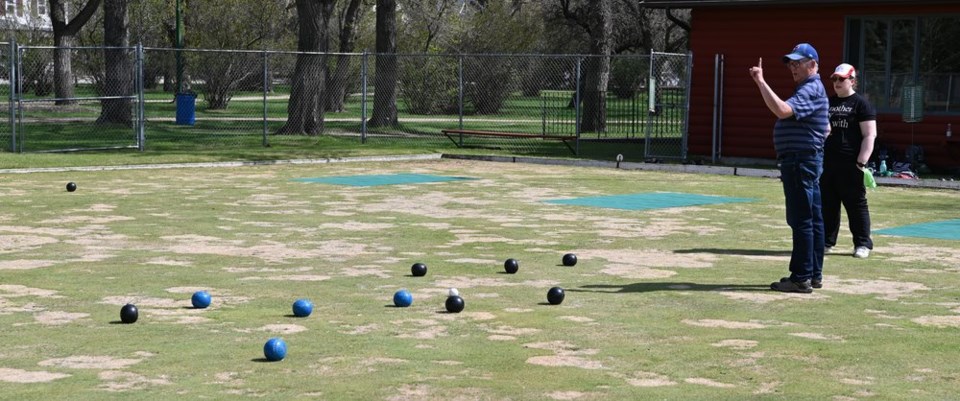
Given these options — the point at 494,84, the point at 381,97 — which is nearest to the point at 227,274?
the point at 381,97

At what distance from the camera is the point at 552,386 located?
6.96 metres

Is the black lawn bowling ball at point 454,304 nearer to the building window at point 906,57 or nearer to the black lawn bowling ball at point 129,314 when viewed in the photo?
the black lawn bowling ball at point 129,314

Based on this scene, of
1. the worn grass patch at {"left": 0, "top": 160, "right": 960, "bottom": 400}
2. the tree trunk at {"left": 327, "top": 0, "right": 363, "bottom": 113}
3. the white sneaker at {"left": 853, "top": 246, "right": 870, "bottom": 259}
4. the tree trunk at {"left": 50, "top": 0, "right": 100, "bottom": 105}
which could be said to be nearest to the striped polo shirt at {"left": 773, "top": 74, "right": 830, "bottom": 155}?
the worn grass patch at {"left": 0, "top": 160, "right": 960, "bottom": 400}

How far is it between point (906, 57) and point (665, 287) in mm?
15221

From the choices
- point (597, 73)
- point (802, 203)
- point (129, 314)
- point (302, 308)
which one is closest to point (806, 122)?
point (802, 203)

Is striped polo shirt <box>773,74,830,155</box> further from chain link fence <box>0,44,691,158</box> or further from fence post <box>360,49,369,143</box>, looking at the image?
fence post <box>360,49,369,143</box>

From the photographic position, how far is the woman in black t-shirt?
12.1 m

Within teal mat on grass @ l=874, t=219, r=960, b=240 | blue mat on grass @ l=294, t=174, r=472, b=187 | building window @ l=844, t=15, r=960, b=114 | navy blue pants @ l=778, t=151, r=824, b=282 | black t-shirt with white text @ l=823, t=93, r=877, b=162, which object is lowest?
teal mat on grass @ l=874, t=219, r=960, b=240

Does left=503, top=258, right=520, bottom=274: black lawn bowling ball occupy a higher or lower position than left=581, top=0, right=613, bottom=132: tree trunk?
lower

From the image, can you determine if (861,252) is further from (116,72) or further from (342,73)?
(342,73)

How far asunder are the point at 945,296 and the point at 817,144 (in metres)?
1.38

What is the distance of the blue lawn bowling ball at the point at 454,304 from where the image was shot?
9102 mm

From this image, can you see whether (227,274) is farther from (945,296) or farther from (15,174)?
(15,174)

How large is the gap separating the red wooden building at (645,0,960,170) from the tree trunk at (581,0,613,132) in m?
8.71
